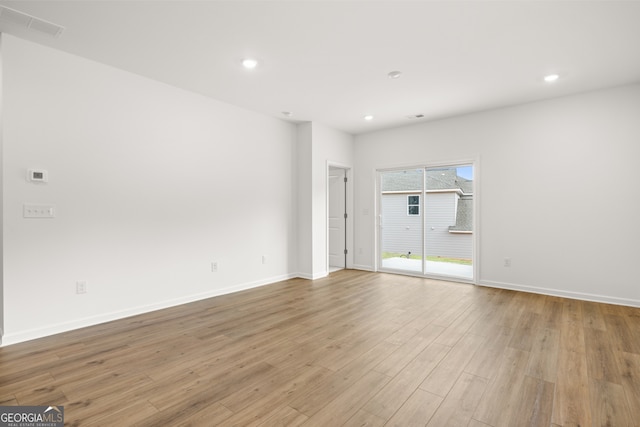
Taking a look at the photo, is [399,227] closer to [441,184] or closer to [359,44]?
[441,184]

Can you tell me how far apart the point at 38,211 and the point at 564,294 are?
21.2 feet

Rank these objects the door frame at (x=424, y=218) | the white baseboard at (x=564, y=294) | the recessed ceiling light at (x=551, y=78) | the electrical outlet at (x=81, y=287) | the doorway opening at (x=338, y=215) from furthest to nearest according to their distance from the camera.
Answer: the doorway opening at (x=338, y=215) < the door frame at (x=424, y=218) < the white baseboard at (x=564, y=294) < the recessed ceiling light at (x=551, y=78) < the electrical outlet at (x=81, y=287)

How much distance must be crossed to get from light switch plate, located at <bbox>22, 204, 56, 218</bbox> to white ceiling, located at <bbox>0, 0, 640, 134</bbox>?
1576 millimetres

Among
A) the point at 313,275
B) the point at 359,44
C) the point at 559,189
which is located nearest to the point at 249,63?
the point at 359,44

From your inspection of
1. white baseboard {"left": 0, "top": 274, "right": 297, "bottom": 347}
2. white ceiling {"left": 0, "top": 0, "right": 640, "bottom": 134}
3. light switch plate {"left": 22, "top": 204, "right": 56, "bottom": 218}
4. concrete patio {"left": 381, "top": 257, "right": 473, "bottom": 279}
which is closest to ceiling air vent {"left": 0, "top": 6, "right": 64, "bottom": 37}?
white ceiling {"left": 0, "top": 0, "right": 640, "bottom": 134}

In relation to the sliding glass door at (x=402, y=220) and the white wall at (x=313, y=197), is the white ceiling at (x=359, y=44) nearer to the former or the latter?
the white wall at (x=313, y=197)

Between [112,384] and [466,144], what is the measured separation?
5498 millimetres

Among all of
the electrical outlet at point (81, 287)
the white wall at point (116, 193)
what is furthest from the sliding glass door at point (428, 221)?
the electrical outlet at point (81, 287)

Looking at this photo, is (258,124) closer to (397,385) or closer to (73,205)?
(73,205)

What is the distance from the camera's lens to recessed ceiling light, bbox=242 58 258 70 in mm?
→ 3255

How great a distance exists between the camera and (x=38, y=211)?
292 cm

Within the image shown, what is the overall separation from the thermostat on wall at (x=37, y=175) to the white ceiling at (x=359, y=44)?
1230 mm

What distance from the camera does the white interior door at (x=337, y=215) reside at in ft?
21.4

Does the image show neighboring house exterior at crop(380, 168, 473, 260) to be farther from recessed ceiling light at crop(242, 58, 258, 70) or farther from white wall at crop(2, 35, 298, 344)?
recessed ceiling light at crop(242, 58, 258, 70)
